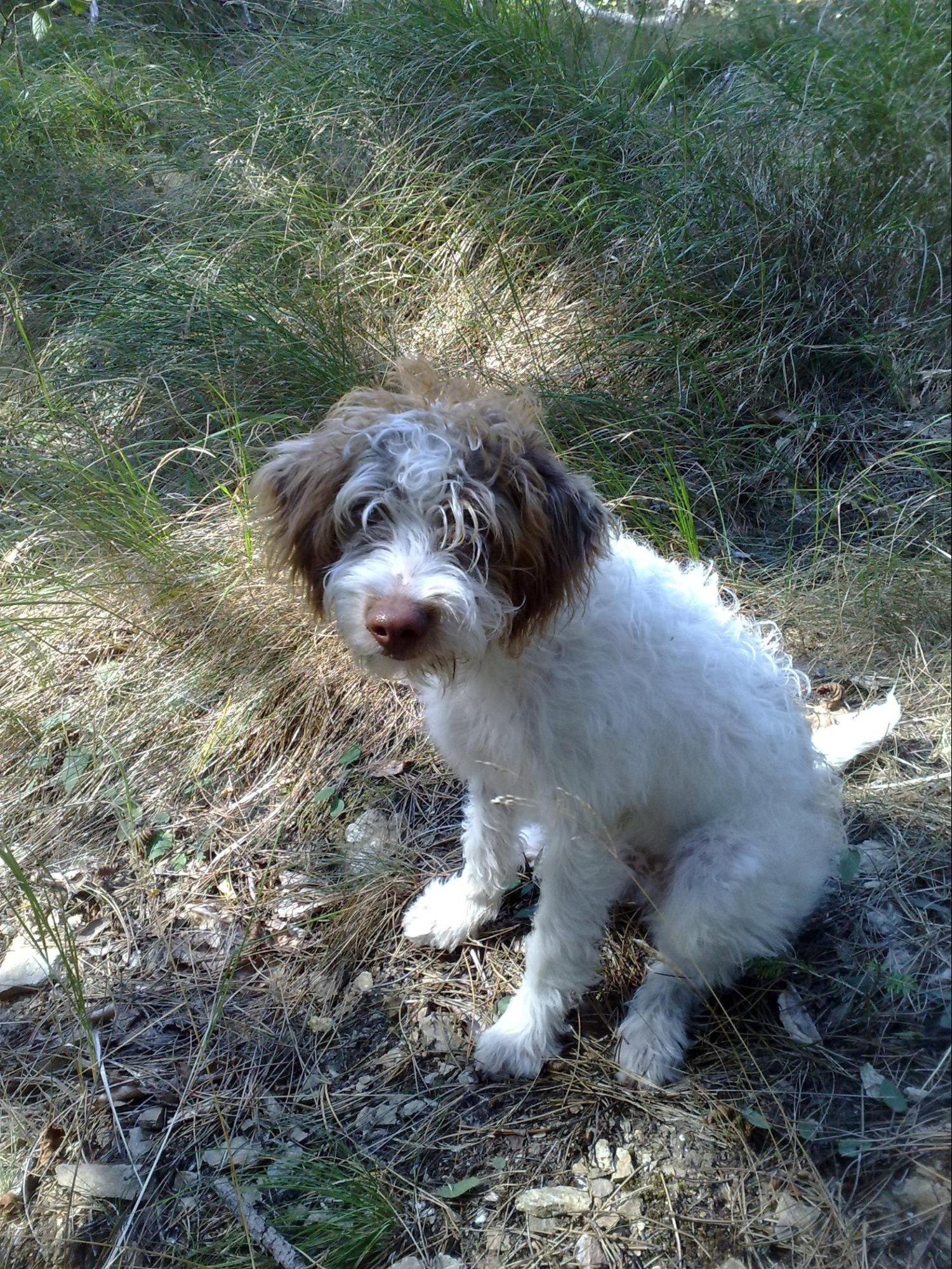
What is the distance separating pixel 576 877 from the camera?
242cm

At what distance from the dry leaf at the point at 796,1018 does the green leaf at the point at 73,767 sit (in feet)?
8.40

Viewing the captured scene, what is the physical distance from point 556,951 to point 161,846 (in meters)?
1.58

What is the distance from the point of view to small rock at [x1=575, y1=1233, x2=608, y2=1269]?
7.02 ft

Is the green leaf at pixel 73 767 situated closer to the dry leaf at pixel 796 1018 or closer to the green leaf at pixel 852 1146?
the dry leaf at pixel 796 1018

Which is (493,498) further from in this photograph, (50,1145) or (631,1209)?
(50,1145)

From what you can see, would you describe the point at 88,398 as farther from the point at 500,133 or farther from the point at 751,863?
the point at 751,863

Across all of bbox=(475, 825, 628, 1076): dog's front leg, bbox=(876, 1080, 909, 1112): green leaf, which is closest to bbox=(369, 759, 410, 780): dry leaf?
bbox=(475, 825, 628, 1076): dog's front leg

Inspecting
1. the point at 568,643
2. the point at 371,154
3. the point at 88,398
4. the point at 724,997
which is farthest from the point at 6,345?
the point at 724,997

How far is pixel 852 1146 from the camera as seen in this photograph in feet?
5.85

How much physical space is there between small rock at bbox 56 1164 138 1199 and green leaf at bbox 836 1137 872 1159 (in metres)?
1.78

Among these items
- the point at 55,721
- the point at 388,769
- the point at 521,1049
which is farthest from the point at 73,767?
the point at 521,1049

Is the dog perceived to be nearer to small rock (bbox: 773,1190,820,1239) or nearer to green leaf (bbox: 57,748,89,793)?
small rock (bbox: 773,1190,820,1239)

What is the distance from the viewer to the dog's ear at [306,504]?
214 centimetres

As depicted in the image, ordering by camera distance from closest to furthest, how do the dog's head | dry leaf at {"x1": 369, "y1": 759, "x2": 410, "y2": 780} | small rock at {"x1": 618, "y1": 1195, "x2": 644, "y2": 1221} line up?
the dog's head < small rock at {"x1": 618, "y1": 1195, "x2": 644, "y2": 1221} < dry leaf at {"x1": 369, "y1": 759, "x2": 410, "y2": 780}
